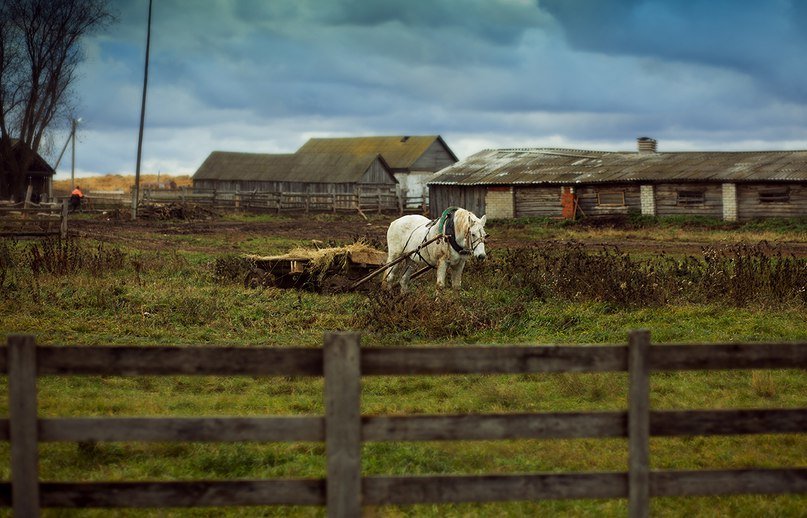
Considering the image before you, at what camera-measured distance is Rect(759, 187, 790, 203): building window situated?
3997cm

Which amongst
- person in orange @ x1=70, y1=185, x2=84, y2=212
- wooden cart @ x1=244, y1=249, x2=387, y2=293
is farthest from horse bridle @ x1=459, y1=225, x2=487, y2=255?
person in orange @ x1=70, y1=185, x2=84, y2=212

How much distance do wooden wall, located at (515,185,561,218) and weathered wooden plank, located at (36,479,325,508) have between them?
138ft

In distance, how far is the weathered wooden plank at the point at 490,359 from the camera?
16.1 feet

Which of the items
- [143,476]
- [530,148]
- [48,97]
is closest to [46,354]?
[143,476]

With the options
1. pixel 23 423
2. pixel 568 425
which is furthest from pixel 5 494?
pixel 568 425

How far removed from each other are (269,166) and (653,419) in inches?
2897

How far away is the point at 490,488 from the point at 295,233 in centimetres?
3345

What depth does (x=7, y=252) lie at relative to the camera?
21.0m

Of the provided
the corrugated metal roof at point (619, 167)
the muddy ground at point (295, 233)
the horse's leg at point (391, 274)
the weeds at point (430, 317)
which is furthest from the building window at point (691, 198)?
the weeds at point (430, 317)

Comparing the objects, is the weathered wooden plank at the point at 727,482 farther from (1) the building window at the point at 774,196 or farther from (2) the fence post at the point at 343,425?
(1) the building window at the point at 774,196

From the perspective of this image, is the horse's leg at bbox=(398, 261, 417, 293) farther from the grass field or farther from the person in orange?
the person in orange

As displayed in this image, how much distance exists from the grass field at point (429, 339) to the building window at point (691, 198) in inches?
1003

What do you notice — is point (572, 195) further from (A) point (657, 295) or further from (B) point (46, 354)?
(B) point (46, 354)

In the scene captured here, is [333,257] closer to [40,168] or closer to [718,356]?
[718,356]
